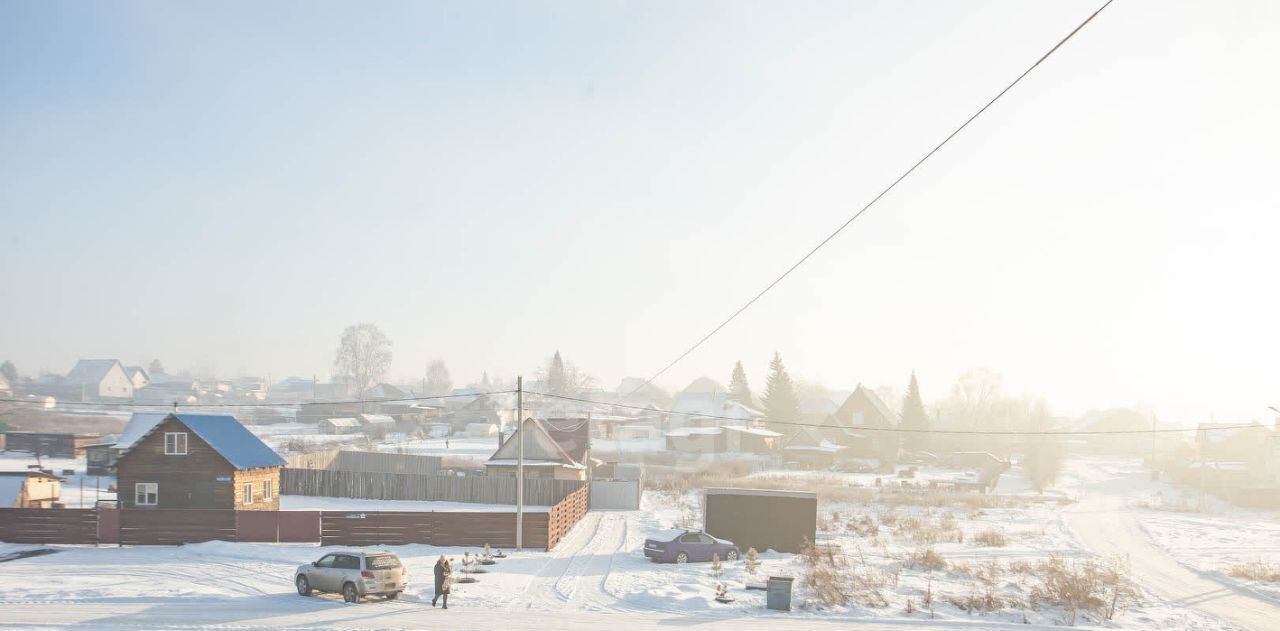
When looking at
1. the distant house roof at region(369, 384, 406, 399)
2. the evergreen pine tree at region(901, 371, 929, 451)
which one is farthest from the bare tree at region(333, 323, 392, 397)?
the evergreen pine tree at region(901, 371, 929, 451)

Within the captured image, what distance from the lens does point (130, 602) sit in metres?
22.0

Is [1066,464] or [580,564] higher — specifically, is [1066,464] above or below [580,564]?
below

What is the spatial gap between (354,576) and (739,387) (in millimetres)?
103646

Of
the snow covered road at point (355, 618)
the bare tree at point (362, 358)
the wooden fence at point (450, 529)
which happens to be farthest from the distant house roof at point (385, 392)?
the snow covered road at point (355, 618)

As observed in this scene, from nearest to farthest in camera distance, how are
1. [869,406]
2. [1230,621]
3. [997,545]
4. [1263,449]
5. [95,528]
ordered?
1. [1230,621]
2. [95,528]
3. [997,545]
4. [1263,449]
5. [869,406]

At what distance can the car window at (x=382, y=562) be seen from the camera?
22.5 meters

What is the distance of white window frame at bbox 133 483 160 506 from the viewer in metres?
37.1

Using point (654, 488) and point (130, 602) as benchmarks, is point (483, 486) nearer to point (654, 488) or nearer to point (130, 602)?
point (654, 488)

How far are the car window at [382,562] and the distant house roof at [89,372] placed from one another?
157 metres

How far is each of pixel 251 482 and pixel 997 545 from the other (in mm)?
34360

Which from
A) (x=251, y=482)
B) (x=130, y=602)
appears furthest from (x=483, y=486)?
(x=130, y=602)

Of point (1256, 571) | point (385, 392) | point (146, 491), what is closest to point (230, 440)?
point (146, 491)

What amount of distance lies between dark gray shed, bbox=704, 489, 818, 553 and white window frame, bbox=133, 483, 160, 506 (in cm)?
2490

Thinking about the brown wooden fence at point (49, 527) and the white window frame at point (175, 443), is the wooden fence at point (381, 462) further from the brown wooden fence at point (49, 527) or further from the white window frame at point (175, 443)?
the brown wooden fence at point (49, 527)
